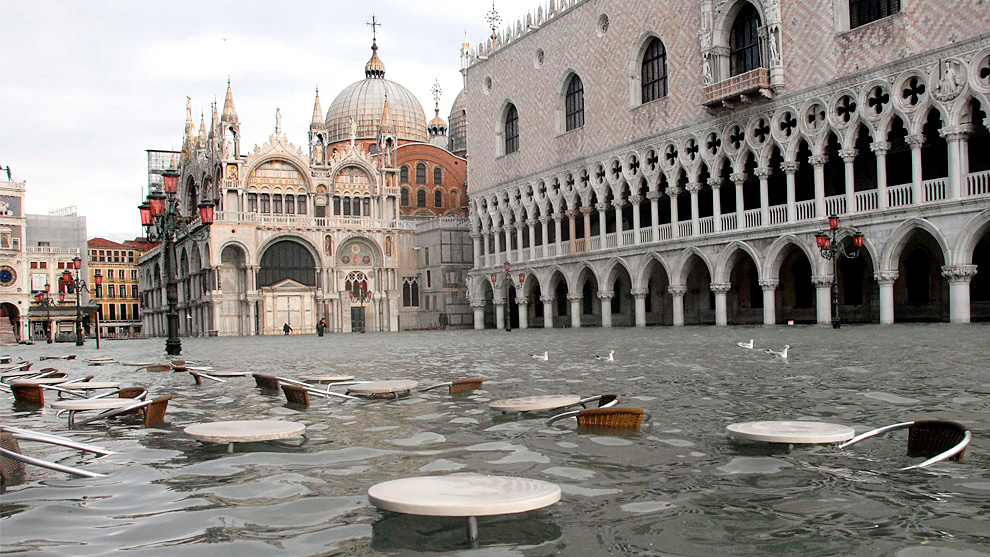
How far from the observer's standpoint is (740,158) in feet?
102

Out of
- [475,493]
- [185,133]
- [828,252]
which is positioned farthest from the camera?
[185,133]

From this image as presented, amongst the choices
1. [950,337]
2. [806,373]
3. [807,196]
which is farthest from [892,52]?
[806,373]

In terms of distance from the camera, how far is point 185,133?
64938 mm

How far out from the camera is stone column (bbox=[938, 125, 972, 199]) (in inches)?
937

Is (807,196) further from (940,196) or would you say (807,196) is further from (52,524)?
(52,524)

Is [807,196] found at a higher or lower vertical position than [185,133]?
lower

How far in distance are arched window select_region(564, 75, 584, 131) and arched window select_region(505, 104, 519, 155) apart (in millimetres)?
4241

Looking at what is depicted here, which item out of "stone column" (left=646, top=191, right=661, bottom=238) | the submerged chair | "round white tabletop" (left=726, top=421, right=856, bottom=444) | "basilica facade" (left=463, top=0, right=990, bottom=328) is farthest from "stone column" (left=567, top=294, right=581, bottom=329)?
the submerged chair

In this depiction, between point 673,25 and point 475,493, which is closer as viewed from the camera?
point 475,493

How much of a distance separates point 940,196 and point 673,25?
12919mm

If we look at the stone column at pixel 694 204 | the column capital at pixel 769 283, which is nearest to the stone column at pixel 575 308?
the stone column at pixel 694 204

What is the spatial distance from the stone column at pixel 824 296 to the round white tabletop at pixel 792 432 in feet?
77.6

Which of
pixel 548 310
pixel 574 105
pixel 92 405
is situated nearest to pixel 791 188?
pixel 574 105

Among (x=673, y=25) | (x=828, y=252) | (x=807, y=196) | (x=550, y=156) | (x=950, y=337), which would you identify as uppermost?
(x=673, y=25)
